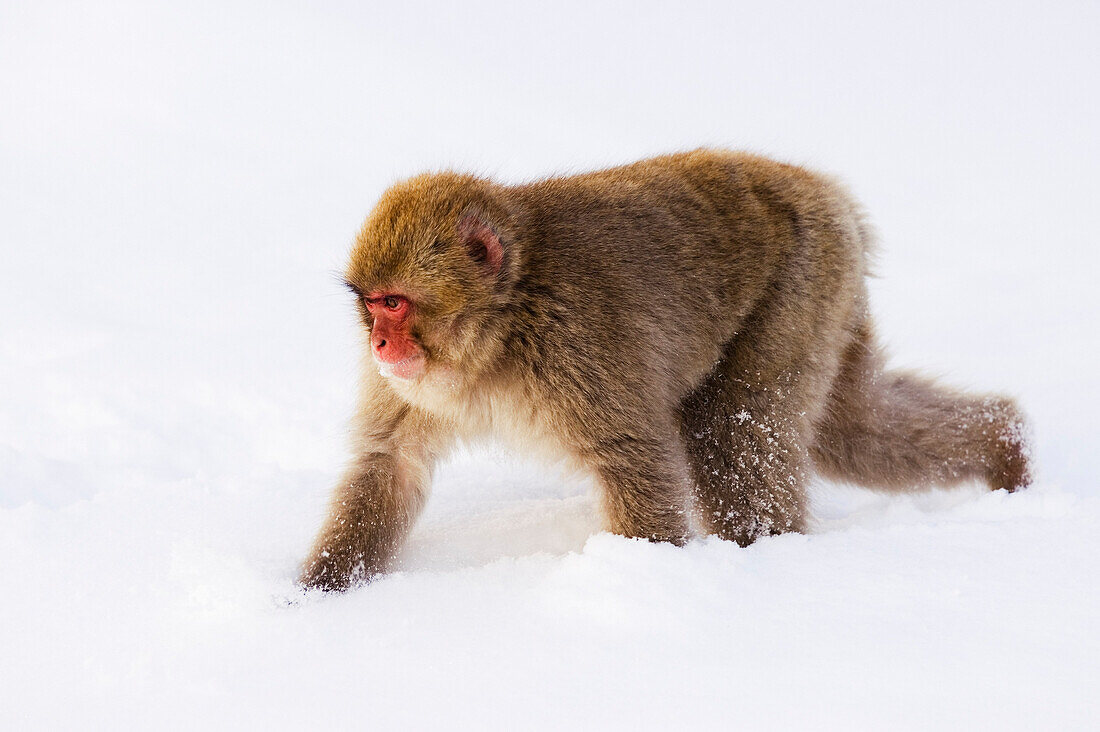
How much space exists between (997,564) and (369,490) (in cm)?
211

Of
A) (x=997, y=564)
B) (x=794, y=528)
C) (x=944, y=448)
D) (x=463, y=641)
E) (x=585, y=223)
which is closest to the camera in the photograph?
(x=463, y=641)

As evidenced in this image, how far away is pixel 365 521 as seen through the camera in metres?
3.55

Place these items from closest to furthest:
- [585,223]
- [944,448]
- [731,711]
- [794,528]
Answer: [731,711] → [585,223] → [794,528] → [944,448]

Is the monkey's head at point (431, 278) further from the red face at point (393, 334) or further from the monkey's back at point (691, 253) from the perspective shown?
the monkey's back at point (691, 253)

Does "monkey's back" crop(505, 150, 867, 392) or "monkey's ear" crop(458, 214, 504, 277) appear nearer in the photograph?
"monkey's ear" crop(458, 214, 504, 277)

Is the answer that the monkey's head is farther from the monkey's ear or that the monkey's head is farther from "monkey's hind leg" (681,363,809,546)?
"monkey's hind leg" (681,363,809,546)

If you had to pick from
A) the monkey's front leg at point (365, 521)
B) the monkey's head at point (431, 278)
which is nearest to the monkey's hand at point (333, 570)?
the monkey's front leg at point (365, 521)

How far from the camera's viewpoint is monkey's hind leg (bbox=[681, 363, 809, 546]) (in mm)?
3734

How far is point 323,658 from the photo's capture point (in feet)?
8.58

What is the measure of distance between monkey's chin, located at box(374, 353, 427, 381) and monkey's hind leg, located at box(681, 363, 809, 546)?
3.66ft

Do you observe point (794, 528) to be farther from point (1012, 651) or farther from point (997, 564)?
point (1012, 651)

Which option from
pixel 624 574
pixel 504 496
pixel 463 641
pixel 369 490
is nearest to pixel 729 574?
pixel 624 574

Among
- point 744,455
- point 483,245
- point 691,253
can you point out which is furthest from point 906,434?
point 483,245

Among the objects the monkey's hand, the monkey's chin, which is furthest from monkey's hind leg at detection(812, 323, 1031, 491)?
the monkey's hand
